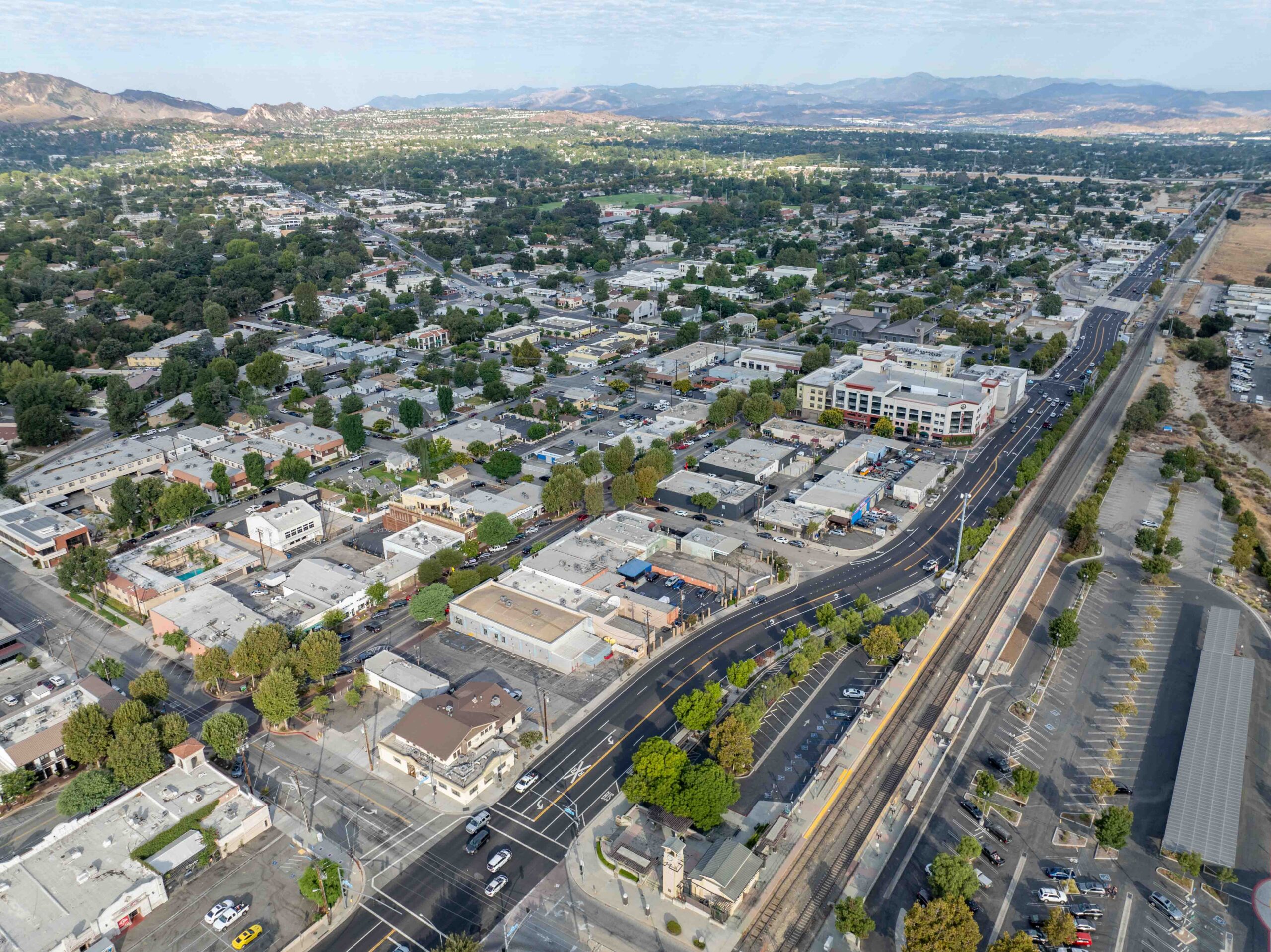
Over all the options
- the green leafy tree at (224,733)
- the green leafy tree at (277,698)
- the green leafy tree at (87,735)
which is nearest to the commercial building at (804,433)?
the green leafy tree at (277,698)

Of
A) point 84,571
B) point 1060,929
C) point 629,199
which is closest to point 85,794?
point 84,571

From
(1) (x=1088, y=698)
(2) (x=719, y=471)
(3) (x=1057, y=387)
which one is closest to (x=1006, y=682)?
(1) (x=1088, y=698)

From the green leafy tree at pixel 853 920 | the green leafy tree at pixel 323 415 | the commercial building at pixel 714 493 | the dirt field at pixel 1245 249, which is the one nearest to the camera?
the green leafy tree at pixel 853 920

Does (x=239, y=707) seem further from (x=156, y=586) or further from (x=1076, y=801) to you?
(x=1076, y=801)

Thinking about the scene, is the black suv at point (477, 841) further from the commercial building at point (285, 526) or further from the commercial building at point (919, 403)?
the commercial building at point (919, 403)

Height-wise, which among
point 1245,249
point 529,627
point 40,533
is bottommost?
point 529,627

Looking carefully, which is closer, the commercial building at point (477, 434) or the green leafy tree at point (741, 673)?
the green leafy tree at point (741, 673)

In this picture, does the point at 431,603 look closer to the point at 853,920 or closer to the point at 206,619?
the point at 206,619
